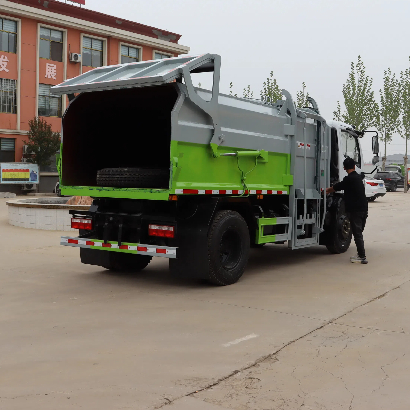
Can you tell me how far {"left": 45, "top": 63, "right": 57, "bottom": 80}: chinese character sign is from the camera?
36.2 metres

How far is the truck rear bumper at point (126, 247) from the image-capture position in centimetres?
749

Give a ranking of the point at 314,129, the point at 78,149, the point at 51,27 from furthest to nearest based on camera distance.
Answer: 1. the point at 51,27
2. the point at 314,129
3. the point at 78,149

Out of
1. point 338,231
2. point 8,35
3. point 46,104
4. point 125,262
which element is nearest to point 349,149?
point 338,231

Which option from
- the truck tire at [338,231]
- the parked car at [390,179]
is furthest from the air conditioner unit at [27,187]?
the truck tire at [338,231]

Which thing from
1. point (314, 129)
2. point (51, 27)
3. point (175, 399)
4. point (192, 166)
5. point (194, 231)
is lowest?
point (175, 399)

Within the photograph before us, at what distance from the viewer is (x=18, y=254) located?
10891 mm

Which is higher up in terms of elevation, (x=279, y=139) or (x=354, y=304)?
(x=279, y=139)

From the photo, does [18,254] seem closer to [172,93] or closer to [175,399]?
[172,93]

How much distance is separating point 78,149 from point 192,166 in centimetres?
224

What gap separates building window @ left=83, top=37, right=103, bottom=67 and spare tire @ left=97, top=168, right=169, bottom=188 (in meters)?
32.1

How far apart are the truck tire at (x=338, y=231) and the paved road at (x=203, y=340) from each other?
158 cm

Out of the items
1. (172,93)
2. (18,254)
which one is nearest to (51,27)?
(18,254)

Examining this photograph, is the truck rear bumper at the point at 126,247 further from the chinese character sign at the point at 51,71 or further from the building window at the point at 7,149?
the chinese character sign at the point at 51,71

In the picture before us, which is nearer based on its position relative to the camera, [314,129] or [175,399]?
[175,399]
